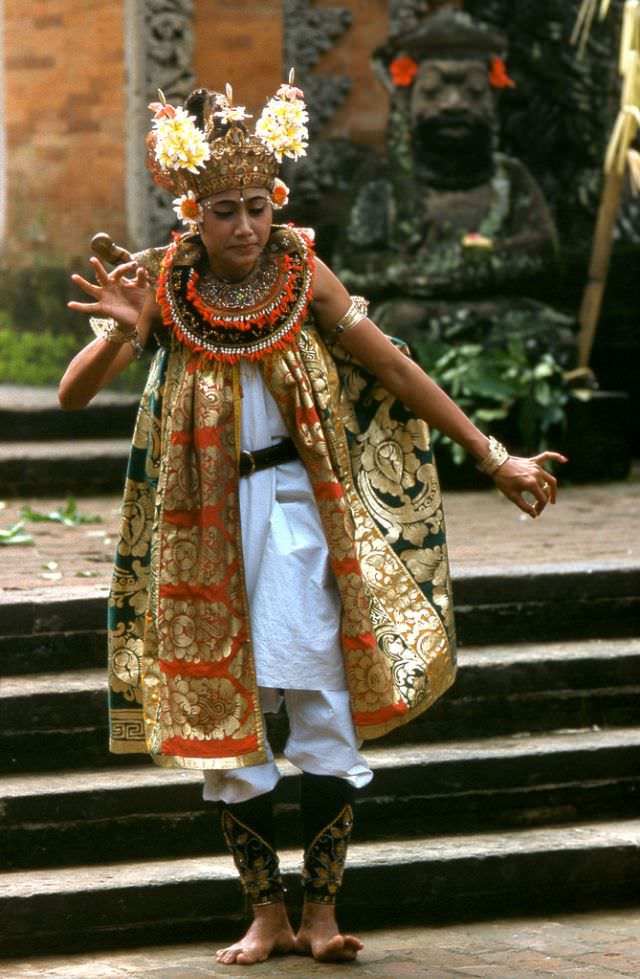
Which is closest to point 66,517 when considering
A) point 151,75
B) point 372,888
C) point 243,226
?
point 151,75

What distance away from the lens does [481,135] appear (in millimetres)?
9609

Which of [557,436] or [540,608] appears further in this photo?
[557,436]

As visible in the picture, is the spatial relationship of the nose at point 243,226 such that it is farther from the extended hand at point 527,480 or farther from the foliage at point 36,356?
the foliage at point 36,356

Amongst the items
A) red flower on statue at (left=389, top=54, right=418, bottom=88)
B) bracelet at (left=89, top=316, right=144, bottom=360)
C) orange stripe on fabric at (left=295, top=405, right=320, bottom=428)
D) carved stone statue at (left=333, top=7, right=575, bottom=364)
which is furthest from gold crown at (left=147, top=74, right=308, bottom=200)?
red flower on statue at (left=389, top=54, right=418, bottom=88)

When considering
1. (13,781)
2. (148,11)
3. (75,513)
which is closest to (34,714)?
(13,781)

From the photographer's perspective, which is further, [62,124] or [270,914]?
[62,124]

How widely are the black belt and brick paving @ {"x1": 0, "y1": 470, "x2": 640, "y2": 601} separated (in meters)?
1.60

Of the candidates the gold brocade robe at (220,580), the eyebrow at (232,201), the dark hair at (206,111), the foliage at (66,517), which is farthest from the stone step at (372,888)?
the foliage at (66,517)

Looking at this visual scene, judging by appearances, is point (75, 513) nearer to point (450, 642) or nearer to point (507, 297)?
point (507, 297)

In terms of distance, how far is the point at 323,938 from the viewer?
14.8 feet

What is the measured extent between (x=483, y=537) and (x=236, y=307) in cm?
337

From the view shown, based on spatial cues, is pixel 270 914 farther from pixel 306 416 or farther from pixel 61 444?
pixel 61 444

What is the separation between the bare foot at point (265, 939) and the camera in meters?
4.54

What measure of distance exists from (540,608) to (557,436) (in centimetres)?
334
